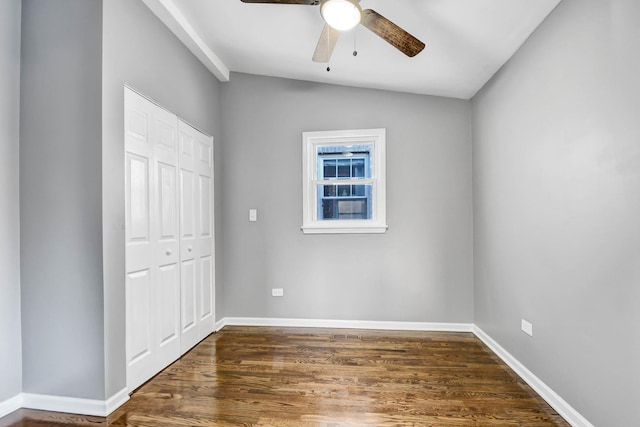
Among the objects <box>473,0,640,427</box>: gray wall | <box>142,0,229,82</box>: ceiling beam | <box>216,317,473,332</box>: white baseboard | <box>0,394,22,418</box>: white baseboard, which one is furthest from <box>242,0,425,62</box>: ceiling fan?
<box>0,394,22,418</box>: white baseboard

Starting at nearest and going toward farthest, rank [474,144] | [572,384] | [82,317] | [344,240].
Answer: [572,384], [82,317], [474,144], [344,240]

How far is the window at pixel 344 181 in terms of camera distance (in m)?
3.49

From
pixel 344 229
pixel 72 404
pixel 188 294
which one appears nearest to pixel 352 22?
pixel 344 229

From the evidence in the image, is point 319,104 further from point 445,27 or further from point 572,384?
point 572,384

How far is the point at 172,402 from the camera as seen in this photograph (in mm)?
2082

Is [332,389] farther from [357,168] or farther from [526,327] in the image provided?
[357,168]

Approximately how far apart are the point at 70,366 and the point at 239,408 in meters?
1.03

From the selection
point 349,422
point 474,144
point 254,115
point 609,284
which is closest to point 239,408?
point 349,422

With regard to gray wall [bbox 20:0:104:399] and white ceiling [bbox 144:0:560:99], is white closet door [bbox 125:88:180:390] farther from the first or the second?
white ceiling [bbox 144:0:560:99]

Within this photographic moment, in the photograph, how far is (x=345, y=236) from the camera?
11.5ft

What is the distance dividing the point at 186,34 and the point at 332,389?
2.94 m

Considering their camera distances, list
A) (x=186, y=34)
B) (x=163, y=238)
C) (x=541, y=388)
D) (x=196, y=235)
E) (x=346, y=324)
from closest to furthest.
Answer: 1. (x=541, y=388)
2. (x=163, y=238)
3. (x=186, y=34)
4. (x=196, y=235)
5. (x=346, y=324)

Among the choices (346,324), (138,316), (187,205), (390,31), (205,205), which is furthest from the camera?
(346,324)

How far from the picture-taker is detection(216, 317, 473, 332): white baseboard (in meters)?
3.39
